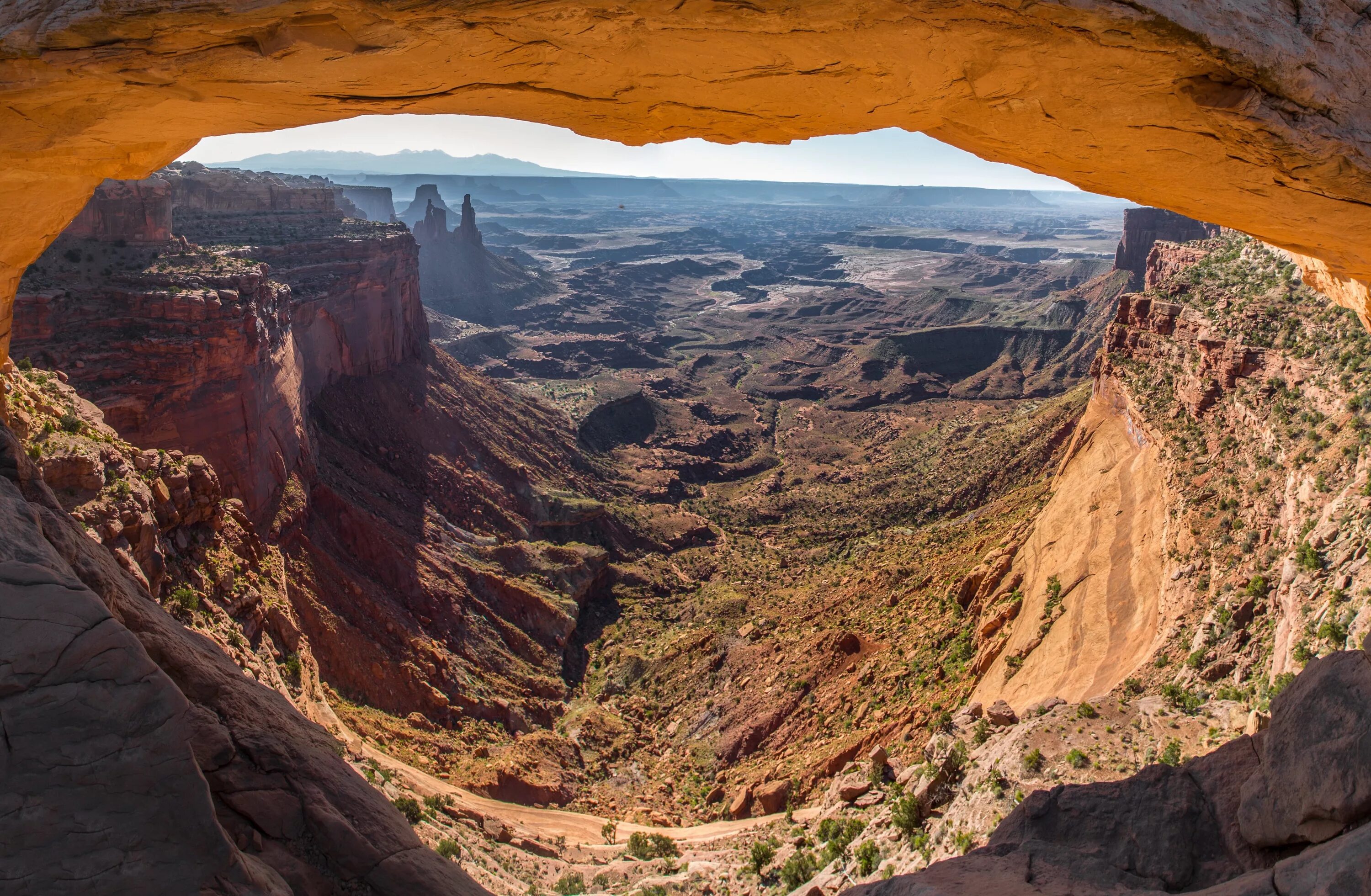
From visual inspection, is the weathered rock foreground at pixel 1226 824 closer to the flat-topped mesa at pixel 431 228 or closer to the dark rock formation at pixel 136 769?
the dark rock formation at pixel 136 769

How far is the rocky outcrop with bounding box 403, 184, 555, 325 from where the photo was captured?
137250 millimetres

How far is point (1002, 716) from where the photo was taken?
13.1 m

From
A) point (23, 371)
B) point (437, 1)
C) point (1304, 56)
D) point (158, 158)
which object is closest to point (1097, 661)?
point (1304, 56)

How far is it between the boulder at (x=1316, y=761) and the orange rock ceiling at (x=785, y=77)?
13.4 ft

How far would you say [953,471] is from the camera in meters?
49.1

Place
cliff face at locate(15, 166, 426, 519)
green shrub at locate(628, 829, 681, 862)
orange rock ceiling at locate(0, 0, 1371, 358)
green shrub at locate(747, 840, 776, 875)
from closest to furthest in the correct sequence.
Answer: orange rock ceiling at locate(0, 0, 1371, 358), green shrub at locate(747, 840, 776, 875), green shrub at locate(628, 829, 681, 862), cliff face at locate(15, 166, 426, 519)

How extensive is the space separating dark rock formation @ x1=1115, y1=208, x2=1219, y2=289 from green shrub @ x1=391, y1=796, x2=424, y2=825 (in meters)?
113

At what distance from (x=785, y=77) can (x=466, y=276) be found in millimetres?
150121

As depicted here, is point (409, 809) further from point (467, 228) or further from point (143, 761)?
point (467, 228)

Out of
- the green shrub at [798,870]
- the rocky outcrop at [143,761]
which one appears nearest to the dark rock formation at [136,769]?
→ the rocky outcrop at [143,761]

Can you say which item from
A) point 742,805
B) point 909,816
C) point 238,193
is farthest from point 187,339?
point 238,193

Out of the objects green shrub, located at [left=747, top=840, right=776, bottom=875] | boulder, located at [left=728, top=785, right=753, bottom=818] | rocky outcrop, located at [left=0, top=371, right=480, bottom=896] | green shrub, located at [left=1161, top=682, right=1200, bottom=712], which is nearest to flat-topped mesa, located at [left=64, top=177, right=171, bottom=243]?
rocky outcrop, located at [left=0, top=371, right=480, bottom=896]

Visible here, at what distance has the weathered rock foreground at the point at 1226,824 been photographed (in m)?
5.34

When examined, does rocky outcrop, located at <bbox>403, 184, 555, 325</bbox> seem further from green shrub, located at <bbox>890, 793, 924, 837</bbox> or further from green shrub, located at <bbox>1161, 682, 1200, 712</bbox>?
green shrub, located at <bbox>1161, 682, 1200, 712</bbox>
